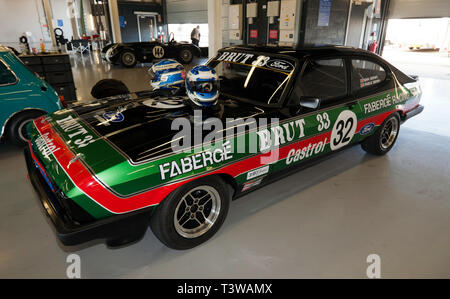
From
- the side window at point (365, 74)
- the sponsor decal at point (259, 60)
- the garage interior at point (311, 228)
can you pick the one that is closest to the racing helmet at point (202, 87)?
the sponsor decal at point (259, 60)

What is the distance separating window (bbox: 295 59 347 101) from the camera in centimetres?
263

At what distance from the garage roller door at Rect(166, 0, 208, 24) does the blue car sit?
1494 centimetres

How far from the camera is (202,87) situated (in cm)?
238

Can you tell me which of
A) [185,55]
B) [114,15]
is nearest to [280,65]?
[185,55]

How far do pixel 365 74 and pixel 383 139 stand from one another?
0.96 m

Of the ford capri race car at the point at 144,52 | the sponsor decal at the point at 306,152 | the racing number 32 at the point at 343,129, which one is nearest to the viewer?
the sponsor decal at the point at 306,152

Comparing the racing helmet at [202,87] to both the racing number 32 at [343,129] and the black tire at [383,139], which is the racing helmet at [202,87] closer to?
the racing number 32 at [343,129]

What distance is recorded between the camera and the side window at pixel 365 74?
3006 millimetres

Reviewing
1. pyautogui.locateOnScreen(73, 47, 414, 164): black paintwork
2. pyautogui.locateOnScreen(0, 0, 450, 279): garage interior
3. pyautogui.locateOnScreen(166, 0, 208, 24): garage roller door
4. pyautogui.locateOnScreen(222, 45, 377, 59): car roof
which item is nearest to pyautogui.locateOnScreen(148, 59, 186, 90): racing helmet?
pyautogui.locateOnScreen(73, 47, 414, 164): black paintwork

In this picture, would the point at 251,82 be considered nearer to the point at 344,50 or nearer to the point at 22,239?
the point at 344,50

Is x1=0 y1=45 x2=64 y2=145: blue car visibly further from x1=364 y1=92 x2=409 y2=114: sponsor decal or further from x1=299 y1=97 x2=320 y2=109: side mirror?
x1=364 y1=92 x2=409 y2=114: sponsor decal

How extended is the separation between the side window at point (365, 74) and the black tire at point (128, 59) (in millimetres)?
8973

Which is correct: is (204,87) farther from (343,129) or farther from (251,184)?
(343,129)
